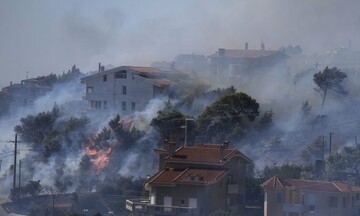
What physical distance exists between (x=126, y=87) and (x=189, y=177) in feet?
61.4

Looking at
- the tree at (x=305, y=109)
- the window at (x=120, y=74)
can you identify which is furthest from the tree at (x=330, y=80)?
the window at (x=120, y=74)

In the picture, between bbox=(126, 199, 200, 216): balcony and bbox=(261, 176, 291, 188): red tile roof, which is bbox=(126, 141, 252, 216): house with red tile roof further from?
bbox=(261, 176, 291, 188): red tile roof

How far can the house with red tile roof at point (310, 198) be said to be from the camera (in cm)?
3269

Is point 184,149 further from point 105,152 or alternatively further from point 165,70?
point 165,70


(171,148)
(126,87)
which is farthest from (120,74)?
(171,148)

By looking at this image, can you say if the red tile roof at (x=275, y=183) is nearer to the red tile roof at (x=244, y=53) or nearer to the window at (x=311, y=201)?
the window at (x=311, y=201)

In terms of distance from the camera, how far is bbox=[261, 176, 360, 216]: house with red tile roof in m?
32.7

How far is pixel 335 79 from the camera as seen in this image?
4759cm

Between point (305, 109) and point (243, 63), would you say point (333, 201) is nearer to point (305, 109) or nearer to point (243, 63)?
point (305, 109)

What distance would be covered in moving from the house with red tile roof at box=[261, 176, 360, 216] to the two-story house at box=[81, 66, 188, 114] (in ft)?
57.3

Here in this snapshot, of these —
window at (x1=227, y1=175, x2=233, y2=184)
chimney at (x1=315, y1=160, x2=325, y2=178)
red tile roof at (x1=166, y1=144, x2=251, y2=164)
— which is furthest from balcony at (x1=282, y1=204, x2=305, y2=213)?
chimney at (x1=315, y1=160, x2=325, y2=178)

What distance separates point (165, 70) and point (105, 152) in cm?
1415

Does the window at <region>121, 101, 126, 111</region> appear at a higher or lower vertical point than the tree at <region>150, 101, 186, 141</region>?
higher

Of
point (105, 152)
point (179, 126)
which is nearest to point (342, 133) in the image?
point (179, 126)
